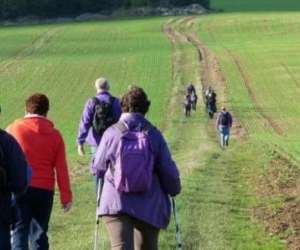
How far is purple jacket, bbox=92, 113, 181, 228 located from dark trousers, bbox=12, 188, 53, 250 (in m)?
1.18

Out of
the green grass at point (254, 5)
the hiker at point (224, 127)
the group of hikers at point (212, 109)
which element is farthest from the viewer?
the green grass at point (254, 5)

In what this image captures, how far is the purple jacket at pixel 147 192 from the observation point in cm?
791

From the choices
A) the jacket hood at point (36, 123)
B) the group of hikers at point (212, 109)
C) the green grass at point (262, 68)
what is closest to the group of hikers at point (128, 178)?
the jacket hood at point (36, 123)

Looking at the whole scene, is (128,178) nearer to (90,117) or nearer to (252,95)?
(90,117)

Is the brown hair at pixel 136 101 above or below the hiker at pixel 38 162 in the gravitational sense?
above

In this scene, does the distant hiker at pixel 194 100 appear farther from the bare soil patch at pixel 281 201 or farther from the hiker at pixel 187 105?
the bare soil patch at pixel 281 201

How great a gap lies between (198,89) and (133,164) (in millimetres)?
44335

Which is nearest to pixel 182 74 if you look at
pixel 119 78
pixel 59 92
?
pixel 119 78

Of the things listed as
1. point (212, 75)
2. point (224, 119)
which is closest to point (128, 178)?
point (224, 119)

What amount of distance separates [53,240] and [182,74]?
48386 mm

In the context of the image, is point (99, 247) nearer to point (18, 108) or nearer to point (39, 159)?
point (39, 159)

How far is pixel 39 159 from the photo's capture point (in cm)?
905

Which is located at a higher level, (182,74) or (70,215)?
(70,215)

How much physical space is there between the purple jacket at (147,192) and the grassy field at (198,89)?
2875 millimetres
